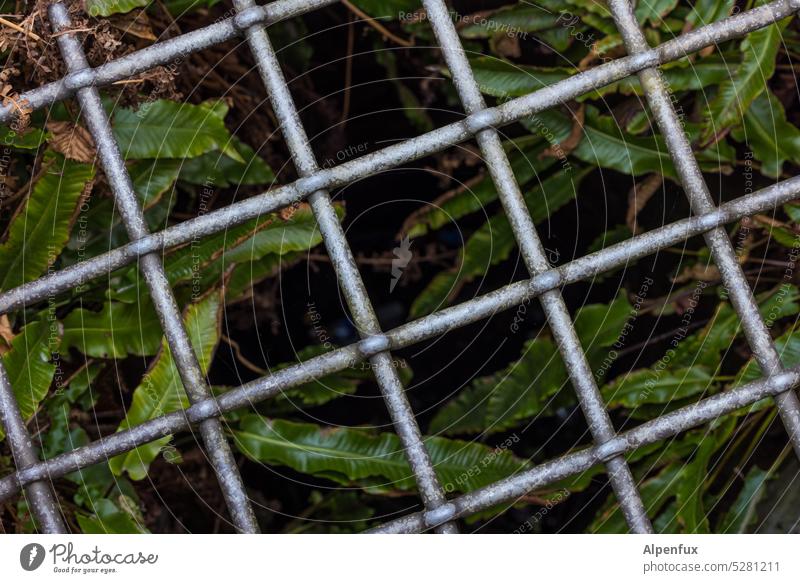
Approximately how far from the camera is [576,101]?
935 mm

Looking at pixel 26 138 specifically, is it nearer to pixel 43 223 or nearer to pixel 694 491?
pixel 43 223

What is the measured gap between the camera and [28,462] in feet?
2.51

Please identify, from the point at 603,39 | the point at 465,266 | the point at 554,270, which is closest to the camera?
the point at 554,270

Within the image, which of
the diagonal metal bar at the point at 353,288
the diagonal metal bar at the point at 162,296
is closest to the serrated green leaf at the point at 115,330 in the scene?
the diagonal metal bar at the point at 162,296

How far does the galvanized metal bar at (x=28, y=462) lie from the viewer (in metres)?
0.76

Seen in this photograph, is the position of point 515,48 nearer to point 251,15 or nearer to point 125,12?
point 251,15

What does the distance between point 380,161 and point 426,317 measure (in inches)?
6.1

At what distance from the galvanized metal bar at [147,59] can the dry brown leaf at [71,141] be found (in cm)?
5

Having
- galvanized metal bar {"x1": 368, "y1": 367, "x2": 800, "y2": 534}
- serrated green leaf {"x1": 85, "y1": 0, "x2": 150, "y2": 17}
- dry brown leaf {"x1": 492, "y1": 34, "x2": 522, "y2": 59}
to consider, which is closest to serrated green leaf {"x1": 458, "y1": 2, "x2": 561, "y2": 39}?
dry brown leaf {"x1": 492, "y1": 34, "x2": 522, "y2": 59}

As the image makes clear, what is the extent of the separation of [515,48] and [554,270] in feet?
1.14

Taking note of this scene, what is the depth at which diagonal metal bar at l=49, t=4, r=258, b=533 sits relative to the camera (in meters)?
0.75

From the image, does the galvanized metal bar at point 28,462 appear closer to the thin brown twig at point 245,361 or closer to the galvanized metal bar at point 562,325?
the thin brown twig at point 245,361

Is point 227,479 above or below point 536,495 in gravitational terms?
above
